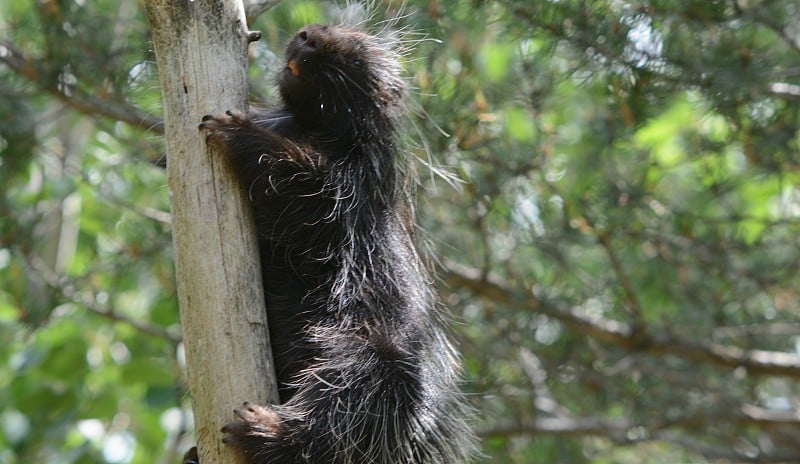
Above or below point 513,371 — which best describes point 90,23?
above

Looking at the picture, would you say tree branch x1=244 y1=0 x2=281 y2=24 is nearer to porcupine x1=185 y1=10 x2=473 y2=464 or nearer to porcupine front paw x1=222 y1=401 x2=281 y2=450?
porcupine x1=185 y1=10 x2=473 y2=464

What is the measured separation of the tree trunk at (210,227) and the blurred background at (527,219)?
944mm

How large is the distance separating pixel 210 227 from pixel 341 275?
45 cm

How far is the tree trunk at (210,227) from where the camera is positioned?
222 cm

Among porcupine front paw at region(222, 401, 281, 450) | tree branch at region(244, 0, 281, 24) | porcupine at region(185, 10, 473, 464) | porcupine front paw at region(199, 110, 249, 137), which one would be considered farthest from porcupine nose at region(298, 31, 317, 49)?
porcupine front paw at region(222, 401, 281, 450)

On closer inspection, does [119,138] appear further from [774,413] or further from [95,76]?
[774,413]

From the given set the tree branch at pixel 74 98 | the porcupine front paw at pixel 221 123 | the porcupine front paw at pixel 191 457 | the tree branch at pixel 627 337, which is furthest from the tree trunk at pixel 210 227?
the tree branch at pixel 627 337

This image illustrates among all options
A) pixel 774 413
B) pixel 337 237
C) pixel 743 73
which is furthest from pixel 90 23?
pixel 774 413

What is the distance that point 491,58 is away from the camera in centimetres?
667

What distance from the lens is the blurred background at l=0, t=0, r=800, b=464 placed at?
11.8ft

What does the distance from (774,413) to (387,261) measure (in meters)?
2.94

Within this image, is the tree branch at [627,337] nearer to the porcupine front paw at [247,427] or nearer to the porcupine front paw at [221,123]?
the porcupine front paw at [221,123]

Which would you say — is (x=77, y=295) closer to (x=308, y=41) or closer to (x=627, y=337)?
(x=308, y=41)

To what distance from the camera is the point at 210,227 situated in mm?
2289
